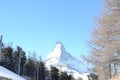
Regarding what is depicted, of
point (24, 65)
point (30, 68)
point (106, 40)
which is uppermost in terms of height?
point (24, 65)

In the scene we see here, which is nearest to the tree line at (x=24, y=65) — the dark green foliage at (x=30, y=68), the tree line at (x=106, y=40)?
the dark green foliage at (x=30, y=68)

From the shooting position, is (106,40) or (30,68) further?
(30,68)

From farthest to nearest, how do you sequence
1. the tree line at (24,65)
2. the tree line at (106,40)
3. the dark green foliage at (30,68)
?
the dark green foliage at (30,68) < the tree line at (24,65) < the tree line at (106,40)

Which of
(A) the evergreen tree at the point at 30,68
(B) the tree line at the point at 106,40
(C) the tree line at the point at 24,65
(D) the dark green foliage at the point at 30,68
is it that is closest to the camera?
(B) the tree line at the point at 106,40

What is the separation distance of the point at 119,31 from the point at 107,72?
31.0 ft

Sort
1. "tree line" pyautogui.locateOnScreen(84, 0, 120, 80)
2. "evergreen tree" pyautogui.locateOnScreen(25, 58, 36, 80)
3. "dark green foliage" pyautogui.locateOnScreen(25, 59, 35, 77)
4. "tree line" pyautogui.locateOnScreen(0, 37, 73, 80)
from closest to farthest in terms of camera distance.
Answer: "tree line" pyautogui.locateOnScreen(84, 0, 120, 80), "tree line" pyautogui.locateOnScreen(0, 37, 73, 80), "dark green foliage" pyautogui.locateOnScreen(25, 59, 35, 77), "evergreen tree" pyautogui.locateOnScreen(25, 58, 36, 80)

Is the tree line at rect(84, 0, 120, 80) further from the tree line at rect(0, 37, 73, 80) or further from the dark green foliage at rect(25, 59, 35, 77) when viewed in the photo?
the dark green foliage at rect(25, 59, 35, 77)

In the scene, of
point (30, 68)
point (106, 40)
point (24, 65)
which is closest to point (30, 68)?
point (30, 68)

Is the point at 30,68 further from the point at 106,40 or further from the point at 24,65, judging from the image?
the point at 106,40

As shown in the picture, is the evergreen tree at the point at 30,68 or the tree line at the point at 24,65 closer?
the tree line at the point at 24,65

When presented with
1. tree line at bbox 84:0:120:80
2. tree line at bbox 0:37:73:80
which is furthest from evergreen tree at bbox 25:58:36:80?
tree line at bbox 84:0:120:80

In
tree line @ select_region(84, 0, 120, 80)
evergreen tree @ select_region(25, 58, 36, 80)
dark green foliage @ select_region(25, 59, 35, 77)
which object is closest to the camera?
tree line @ select_region(84, 0, 120, 80)

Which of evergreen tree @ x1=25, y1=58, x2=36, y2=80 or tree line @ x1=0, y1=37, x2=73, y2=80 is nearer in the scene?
tree line @ x1=0, y1=37, x2=73, y2=80

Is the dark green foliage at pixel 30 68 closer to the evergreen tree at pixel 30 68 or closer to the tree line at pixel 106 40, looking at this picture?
the evergreen tree at pixel 30 68
